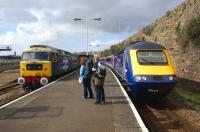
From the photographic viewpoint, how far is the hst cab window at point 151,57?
16.7 meters

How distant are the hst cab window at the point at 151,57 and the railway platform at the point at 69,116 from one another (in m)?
1.96

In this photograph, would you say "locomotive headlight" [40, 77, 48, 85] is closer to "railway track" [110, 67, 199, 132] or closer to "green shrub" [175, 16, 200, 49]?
"railway track" [110, 67, 199, 132]

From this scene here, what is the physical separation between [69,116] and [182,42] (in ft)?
76.7

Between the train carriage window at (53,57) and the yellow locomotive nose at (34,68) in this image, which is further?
the train carriage window at (53,57)

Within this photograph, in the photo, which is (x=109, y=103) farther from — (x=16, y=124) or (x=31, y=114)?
(x=16, y=124)

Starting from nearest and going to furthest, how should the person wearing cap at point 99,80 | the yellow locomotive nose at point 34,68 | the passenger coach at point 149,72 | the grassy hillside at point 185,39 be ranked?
the person wearing cap at point 99,80 < the passenger coach at point 149,72 < the yellow locomotive nose at point 34,68 < the grassy hillside at point 185,39

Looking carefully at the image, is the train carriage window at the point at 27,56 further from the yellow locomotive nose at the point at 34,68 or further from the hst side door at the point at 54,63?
the hst side door at the point at 54,63

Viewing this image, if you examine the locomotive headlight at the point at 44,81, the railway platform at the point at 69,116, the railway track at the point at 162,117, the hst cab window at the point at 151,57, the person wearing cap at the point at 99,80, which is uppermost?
the hst cab window at the point at 151,57

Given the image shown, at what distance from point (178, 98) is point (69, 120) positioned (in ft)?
37.8

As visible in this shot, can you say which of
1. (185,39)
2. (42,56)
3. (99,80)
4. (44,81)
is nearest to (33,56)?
(42,56)

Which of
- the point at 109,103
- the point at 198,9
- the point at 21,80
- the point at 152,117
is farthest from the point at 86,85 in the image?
the point at 198,9

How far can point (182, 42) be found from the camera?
33.5 meters

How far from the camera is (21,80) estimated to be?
83.8 ft

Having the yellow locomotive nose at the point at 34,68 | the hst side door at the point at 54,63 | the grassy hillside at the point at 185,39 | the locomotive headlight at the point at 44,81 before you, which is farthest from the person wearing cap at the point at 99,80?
the grassy hillside at the point at 185,39
